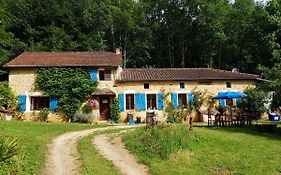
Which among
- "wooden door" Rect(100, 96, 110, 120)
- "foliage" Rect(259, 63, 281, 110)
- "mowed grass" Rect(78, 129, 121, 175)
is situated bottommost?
"mowed grass" Rect(78, 129, 121, 175)

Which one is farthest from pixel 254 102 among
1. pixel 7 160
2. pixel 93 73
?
pixel 7 160

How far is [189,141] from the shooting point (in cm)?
1373

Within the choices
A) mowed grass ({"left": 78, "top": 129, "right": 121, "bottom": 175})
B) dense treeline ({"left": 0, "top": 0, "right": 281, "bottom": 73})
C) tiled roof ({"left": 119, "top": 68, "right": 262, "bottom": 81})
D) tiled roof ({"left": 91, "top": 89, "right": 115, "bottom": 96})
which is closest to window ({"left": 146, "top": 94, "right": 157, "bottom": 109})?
tiled roof ({"left": 119, "top": 68, "right": 262, "bottom": 81})

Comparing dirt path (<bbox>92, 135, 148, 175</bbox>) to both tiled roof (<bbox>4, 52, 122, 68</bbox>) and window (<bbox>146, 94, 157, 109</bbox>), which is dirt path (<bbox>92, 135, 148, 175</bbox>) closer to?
window (<bbox>146, 94, 157, 109</bbox>)

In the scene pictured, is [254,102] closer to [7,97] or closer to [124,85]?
[124,85]

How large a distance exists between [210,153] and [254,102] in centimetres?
1472

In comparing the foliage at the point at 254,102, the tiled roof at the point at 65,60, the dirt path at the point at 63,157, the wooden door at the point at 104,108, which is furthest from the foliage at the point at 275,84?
the wooden door at the point at 104,108

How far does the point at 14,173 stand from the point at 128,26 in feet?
106

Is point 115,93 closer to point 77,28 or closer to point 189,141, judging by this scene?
point 189,141

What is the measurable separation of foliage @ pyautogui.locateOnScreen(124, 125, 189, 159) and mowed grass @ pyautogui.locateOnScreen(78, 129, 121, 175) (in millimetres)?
1567

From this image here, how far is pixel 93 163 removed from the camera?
11.6 meters

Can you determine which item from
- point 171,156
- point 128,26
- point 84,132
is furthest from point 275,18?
point 171,156

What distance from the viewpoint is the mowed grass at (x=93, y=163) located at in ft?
34.9

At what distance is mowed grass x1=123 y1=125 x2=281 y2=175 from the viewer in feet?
37.4
